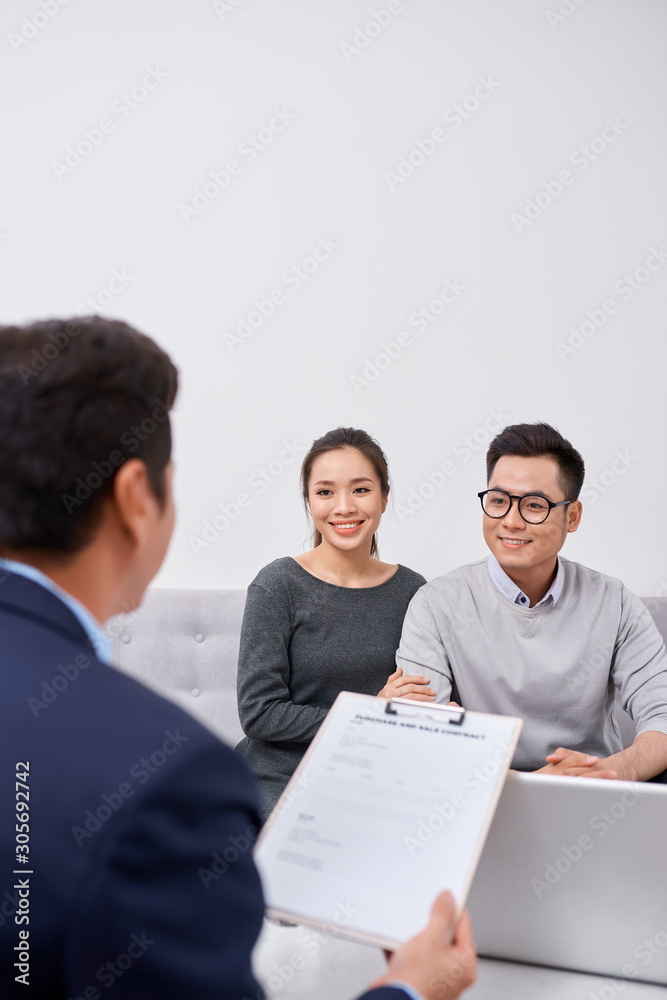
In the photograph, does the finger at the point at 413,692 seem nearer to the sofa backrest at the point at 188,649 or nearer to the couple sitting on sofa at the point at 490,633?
the couple sitting on sofa at the point at 490,633

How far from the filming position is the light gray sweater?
70.7 inches

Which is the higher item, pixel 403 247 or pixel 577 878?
pixel 403 247

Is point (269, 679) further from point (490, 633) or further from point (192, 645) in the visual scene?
point (490, 633)

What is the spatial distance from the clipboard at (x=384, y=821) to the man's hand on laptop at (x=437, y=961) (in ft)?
0.05

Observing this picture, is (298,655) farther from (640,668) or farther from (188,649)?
(640,668)

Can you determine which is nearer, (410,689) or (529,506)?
(410,689)

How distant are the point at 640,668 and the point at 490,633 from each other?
34cm

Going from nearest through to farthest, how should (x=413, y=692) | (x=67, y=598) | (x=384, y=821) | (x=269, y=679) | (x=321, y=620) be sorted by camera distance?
1. (x=67, y=598)
2. (x=384, y=821)
3. (x=413, y=692)
4. (x=269, y=679)
5. (x=321, y=620)

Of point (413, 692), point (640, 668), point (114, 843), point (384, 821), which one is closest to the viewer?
point (114, 843)

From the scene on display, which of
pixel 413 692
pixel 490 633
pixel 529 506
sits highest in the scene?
pixel 529 506

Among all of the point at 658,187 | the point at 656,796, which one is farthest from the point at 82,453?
the point at 658,187

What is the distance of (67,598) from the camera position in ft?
2.13

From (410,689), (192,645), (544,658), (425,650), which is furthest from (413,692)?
(192,645)

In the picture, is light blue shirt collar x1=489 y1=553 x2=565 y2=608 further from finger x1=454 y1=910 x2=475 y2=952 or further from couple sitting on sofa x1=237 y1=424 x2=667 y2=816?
finger x1=454 y1=910 x2=475 y2=952
